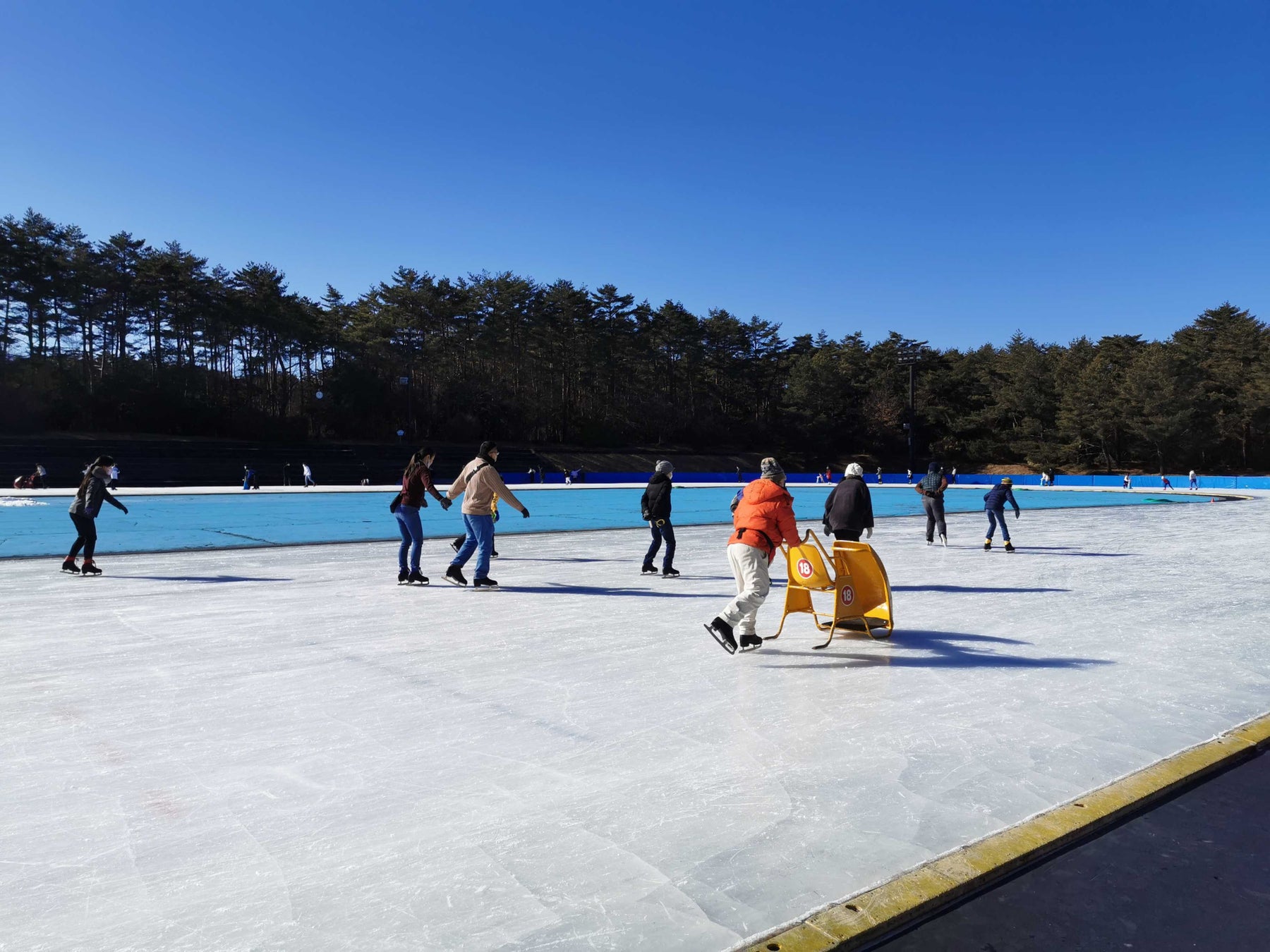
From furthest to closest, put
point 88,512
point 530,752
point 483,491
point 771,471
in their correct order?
point 88,512 < point 483,491 < point 771,471 < point 530,752

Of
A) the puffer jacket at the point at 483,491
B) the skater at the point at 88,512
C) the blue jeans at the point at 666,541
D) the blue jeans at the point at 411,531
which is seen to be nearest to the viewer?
the puffer jacket at the point at 483,491

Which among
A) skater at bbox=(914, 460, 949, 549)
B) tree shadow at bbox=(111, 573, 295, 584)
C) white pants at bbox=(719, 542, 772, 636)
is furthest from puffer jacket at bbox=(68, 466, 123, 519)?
skater at bbox=(914, 460, 949, 549)

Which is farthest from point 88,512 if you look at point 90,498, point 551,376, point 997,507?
point 551,376

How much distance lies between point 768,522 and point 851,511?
219 centimetres

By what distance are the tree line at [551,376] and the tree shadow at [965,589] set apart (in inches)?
2132

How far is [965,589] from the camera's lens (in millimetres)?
10086

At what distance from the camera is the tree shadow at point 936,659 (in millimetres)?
6219

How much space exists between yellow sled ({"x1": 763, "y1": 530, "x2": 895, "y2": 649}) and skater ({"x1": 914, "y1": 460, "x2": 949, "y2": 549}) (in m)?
8.28

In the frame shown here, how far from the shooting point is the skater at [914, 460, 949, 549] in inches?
596

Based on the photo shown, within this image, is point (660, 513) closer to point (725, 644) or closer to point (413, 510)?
point (413, 510)

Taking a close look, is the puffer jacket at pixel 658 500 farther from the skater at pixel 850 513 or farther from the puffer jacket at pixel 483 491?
the skater at pixel 850 513

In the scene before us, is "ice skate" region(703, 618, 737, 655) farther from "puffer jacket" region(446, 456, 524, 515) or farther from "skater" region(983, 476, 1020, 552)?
"skater" region(983, 476, 1020, 552)

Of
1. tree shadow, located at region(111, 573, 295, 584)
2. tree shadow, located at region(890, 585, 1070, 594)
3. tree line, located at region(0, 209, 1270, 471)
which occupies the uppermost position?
tree line, located at region(0, 209, 1270, 471)

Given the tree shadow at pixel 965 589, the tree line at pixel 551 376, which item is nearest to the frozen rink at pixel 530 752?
the tree shadow at pixel 965 589
